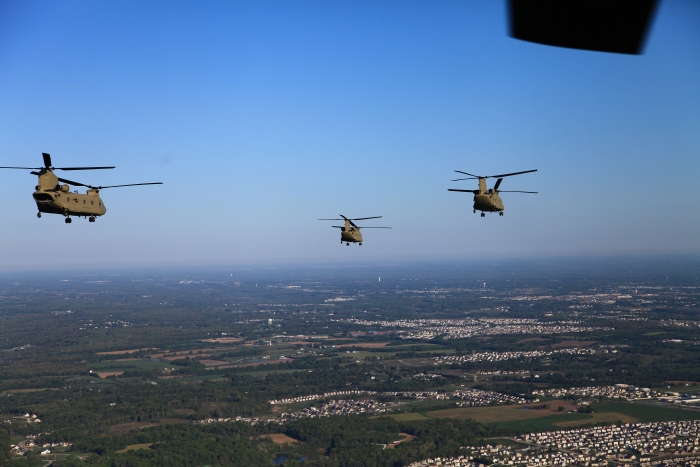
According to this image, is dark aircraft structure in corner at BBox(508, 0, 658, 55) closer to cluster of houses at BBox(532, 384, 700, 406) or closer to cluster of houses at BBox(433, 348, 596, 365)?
cluster of houses at BBox(532, 384, 700, 406)

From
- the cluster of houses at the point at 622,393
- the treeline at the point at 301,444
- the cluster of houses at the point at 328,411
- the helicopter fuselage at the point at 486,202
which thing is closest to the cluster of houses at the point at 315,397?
A: the cluster of houses at the point at 328,411

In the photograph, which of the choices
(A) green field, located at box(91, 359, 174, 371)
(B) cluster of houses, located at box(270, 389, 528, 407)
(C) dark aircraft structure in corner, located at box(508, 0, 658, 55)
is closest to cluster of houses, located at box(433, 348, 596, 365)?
(B) cluster of houses, located at box(270, 389, 528, 407)

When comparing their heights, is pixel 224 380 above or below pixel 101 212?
below

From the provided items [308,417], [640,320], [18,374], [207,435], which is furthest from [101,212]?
[640,320]

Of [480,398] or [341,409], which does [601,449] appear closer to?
[480,398]

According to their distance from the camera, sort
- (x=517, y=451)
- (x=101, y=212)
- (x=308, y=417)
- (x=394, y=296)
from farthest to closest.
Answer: (x=394, y=296), (x=308, y=417), (x=517, y=451), (x=101, y=212)

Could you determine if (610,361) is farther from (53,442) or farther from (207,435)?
(53,442)

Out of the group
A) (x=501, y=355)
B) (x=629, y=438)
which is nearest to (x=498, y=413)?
(x=629, y=438)
